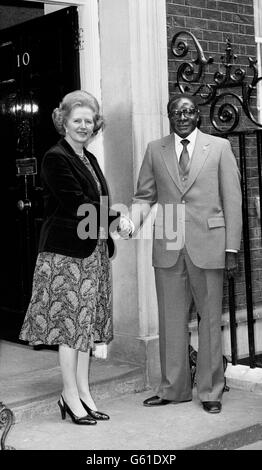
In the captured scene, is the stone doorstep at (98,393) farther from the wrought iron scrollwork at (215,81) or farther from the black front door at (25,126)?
the wrought iron scrollwork at (215,81)

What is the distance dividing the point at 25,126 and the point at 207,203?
2.30m

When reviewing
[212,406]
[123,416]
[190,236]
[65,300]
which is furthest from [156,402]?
[190,236]

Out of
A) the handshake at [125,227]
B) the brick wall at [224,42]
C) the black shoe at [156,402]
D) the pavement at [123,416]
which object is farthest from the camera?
the brick wall at [224,42]

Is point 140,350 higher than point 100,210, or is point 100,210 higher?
point 100,210

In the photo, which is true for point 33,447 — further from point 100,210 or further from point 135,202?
point 135,202

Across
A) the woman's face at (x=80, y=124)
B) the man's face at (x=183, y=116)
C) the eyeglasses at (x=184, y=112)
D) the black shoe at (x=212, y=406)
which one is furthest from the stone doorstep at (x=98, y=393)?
the eyeglasses at (x=184, y=112)

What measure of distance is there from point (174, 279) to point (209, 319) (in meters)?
0.35

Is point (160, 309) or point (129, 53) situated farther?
point (129, 53)

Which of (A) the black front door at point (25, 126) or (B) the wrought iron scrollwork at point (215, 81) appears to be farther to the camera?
(A) the black front door at point (25, 126)

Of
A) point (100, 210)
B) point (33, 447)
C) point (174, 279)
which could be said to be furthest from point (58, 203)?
point (33, 447)

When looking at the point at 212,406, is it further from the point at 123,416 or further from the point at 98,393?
the point at 98,393

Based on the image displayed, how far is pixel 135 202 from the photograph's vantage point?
5.46 m

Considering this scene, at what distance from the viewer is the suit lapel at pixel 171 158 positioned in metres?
5.25

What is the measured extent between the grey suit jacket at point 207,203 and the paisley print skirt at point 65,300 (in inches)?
24.6
